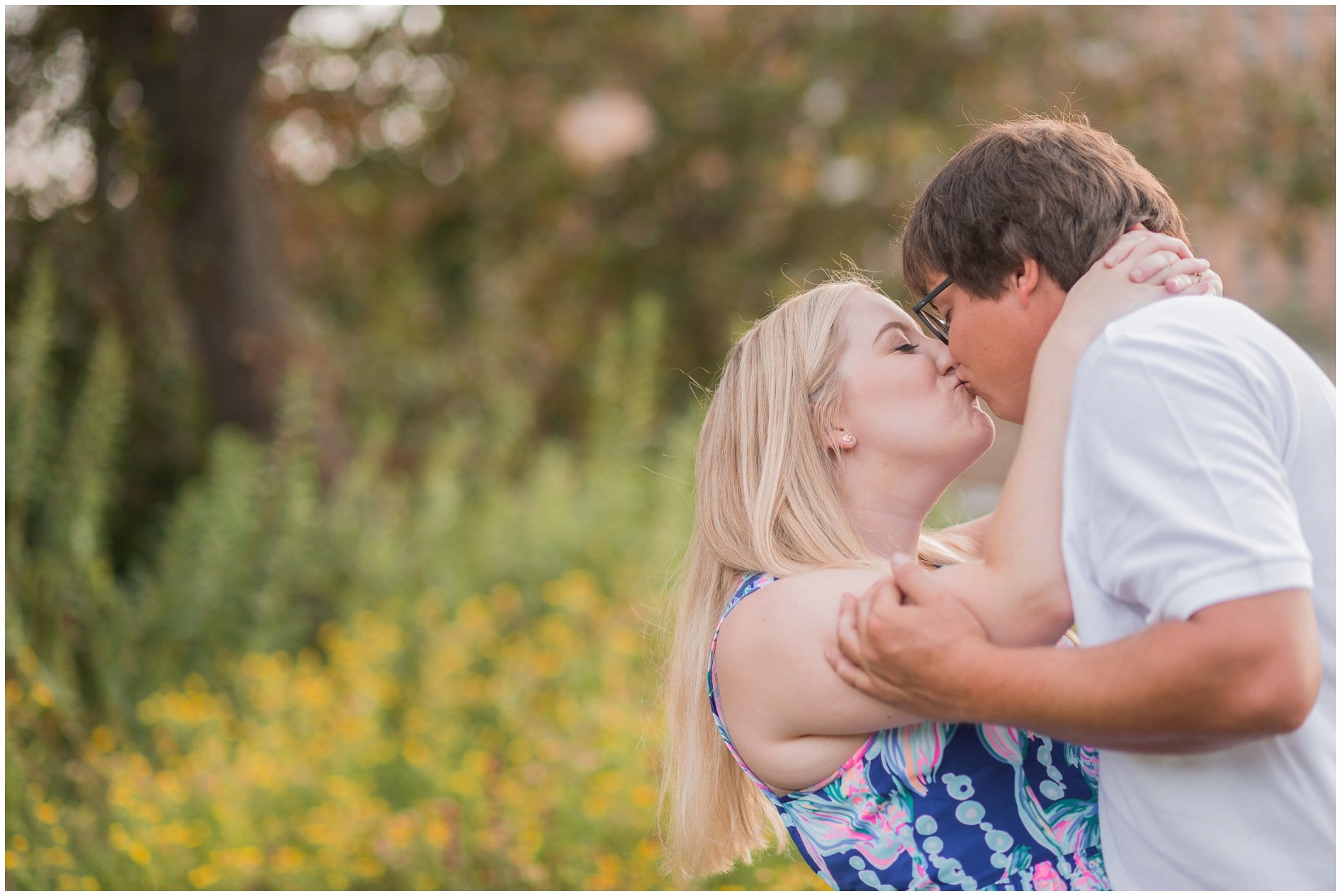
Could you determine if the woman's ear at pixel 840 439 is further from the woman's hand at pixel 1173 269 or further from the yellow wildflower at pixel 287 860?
the yellow wildflower at pixel 287 860

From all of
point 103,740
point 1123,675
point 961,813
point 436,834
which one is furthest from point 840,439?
point 103,740

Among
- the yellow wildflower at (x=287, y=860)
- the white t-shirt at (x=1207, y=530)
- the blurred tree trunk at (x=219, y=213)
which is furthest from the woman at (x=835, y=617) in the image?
the blurred tree trunk at (x=219, y=213)

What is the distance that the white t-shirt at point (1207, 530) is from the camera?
47.2 inches

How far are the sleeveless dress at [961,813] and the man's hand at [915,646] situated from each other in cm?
17

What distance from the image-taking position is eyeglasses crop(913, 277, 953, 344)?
5.72ft

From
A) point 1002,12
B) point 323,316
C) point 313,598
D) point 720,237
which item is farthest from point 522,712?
point 1002,12

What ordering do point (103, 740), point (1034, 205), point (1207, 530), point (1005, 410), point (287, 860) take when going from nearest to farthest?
point (1207, 530)
point (1034, 205)
point (1005, 410)
point (287, 860)
point (103, 740)

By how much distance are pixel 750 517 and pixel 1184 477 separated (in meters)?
0.78

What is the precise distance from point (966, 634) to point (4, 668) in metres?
3.89

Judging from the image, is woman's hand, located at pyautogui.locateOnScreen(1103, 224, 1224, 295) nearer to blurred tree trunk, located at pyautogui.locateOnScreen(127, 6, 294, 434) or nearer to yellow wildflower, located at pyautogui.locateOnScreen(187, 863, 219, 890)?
yellow wildflower, located at pyautogui.locateOnScreen(187, 863, 219, 890)

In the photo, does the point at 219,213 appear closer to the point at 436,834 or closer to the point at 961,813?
the point at 436,834

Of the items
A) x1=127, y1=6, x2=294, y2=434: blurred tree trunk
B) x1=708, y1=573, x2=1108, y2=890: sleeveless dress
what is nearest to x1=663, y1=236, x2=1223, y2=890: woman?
x1=708, y1=573, x2=1108, y2=890: sleeveless dress

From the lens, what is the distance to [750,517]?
6.12 feet

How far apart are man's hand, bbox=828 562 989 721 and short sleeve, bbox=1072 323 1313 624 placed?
0.62ft
